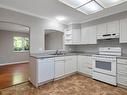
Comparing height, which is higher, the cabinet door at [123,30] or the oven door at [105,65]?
the cabinet door at [123,30]

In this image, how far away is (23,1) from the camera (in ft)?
7.77

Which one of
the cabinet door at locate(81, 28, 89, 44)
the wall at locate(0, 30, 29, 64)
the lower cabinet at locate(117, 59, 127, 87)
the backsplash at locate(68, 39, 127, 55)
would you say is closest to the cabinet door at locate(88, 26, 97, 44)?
the cabinet door at locate(81, 28, 89, 44)

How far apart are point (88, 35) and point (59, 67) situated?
6.33ft

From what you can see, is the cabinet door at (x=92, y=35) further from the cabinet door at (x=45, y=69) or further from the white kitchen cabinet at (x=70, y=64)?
→ the cabinet door at (x=45, y=69)

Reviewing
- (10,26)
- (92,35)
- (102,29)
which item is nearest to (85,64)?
(92,35)

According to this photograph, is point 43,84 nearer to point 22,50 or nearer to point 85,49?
point 85,49

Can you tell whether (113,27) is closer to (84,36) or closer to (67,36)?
(84,36)

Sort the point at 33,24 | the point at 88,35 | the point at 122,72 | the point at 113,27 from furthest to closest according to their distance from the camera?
the point at 88,35 < the point at 33,24 < the point at 113,27 < the point at 122,72

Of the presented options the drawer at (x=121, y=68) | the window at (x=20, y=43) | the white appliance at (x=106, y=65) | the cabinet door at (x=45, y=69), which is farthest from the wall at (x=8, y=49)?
the drawer at (x=121, y=68)

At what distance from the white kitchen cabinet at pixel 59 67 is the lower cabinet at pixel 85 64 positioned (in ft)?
2.90

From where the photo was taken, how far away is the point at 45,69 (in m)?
2.94

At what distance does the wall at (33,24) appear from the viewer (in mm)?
2777

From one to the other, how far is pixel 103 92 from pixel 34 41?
283cm

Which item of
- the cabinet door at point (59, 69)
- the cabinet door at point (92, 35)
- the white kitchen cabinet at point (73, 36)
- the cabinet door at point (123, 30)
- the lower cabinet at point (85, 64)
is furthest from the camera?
the white kitchen cabinet at point (73, 36)
